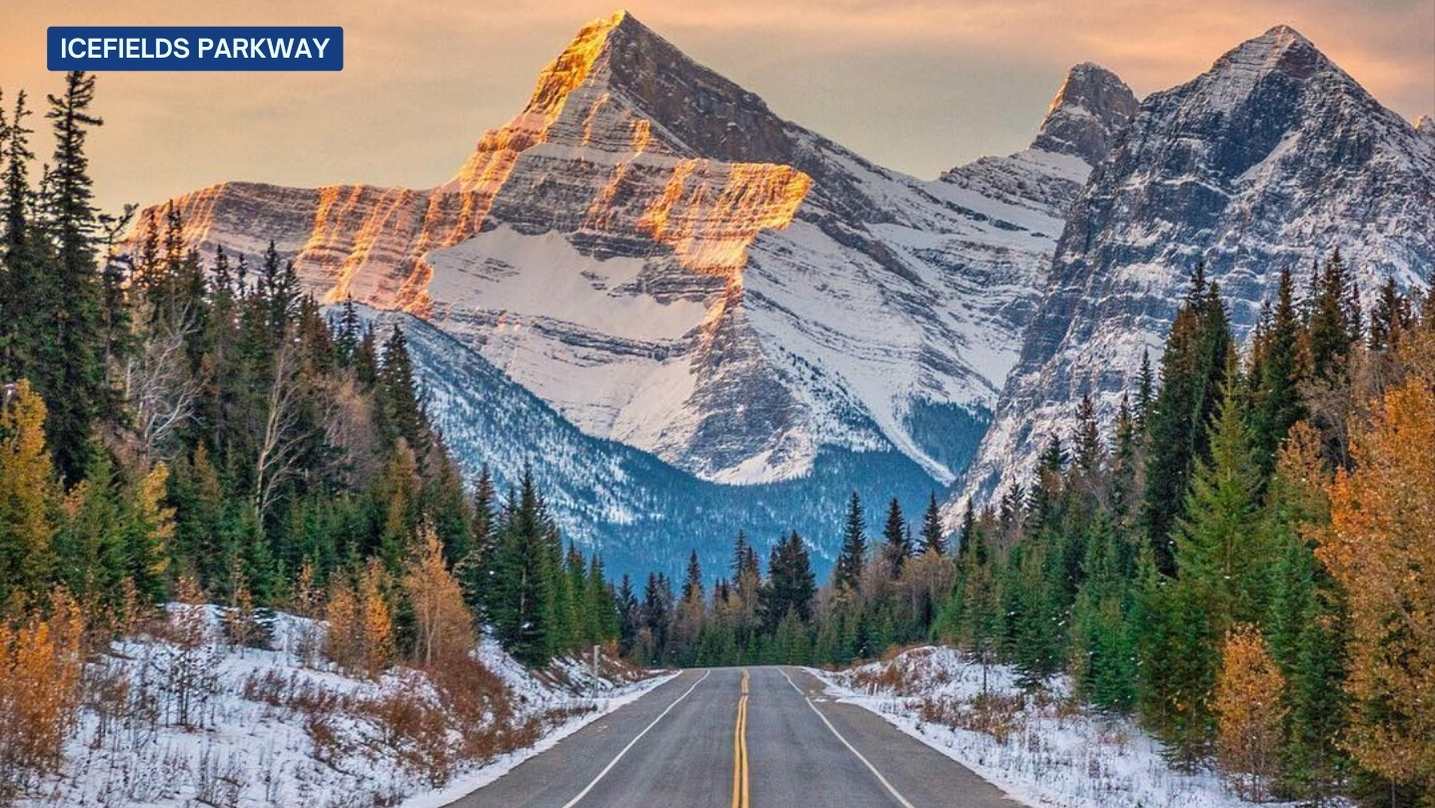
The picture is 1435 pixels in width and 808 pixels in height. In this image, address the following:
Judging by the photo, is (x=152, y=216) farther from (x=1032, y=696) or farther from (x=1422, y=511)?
(x=1422, y=511)

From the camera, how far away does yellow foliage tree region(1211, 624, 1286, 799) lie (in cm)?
3394

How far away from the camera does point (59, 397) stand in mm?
44938

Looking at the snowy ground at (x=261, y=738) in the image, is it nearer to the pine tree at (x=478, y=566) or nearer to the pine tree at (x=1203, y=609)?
the pine tree at (x=1203, y=609)

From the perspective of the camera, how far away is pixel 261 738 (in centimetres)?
2822

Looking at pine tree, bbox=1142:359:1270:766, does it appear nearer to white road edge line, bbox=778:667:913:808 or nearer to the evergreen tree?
white road edge line, bbox=778:667:913:808

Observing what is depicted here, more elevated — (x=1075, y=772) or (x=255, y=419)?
(x=255, y=419)

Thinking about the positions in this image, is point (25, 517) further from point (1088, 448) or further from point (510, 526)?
point (1088, 448)

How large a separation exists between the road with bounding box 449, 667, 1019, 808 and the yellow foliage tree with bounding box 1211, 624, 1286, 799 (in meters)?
6.76

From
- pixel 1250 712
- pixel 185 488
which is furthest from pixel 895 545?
pixel 1250 712

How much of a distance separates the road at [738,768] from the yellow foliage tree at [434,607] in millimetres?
8265

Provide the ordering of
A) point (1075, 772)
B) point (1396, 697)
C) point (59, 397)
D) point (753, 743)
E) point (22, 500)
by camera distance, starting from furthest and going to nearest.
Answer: point (59, 397) → point (753, 743) → point (1075, 772) → point (22, 500) → point (1396, 697)

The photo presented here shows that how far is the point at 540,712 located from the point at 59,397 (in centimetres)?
1957

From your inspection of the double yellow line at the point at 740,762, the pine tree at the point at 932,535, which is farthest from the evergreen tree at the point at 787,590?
the double yellow line at the point at 740,762

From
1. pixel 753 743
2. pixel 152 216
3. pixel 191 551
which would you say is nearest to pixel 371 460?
pixel 152 216
